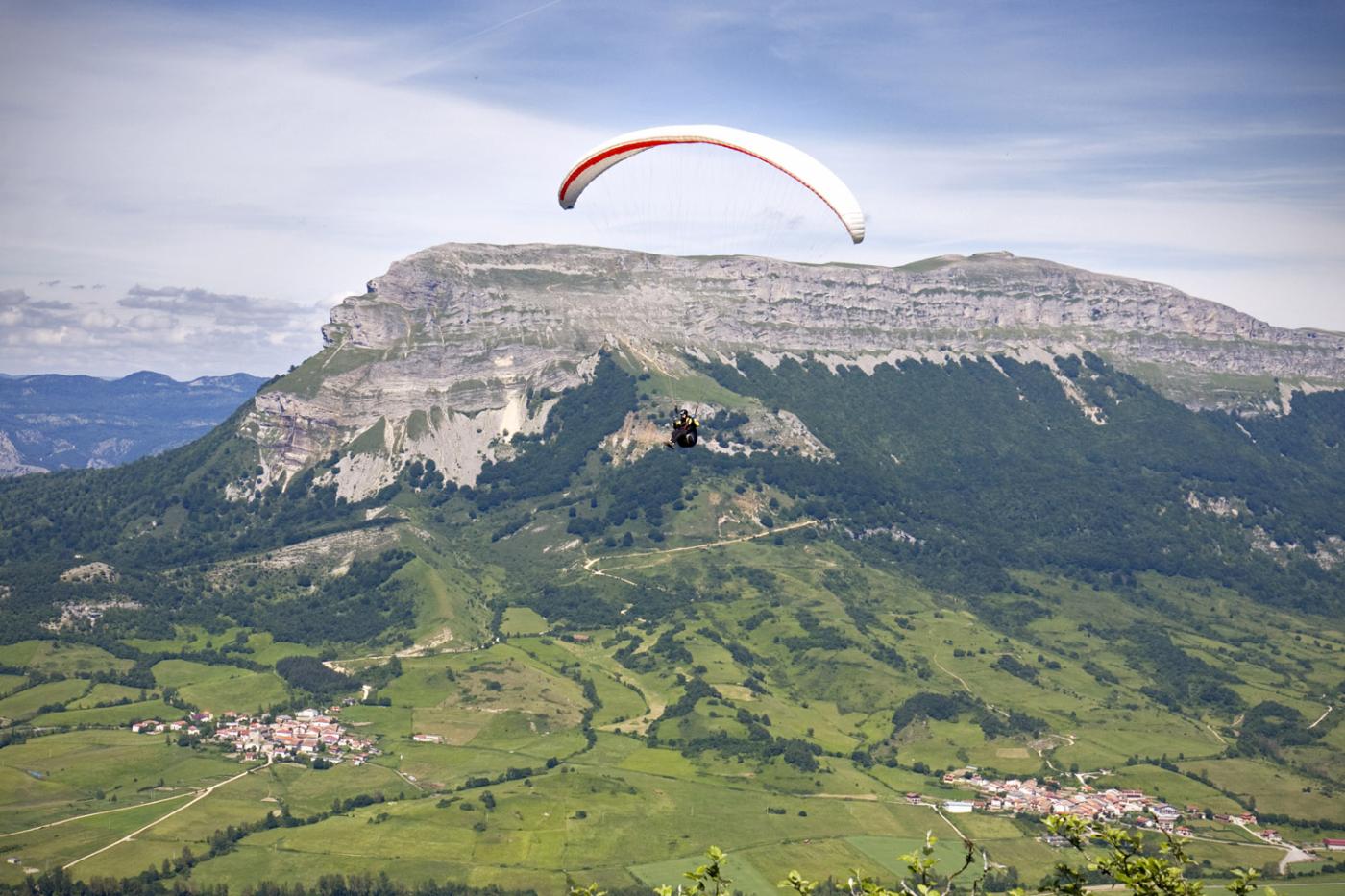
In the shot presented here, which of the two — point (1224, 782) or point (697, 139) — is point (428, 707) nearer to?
point (1224, 782)

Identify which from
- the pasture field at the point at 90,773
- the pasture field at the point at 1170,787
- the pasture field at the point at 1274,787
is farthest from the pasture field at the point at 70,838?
the pasture field at the point at 1274,787

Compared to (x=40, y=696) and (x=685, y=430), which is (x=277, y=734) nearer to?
(x=40, y=696)

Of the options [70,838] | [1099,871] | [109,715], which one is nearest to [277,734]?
[109,715]

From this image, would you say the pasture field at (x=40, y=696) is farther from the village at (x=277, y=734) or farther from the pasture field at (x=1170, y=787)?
the pasture field at (x=1170, y=787)

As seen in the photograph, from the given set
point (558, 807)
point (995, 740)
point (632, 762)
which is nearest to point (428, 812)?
point (558, 807)

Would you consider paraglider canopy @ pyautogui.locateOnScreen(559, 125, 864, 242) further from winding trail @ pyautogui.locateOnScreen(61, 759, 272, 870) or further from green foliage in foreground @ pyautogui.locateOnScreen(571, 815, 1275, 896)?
winding trail @ pyautogui.locateOnScreen(61, 759, 272, 870)

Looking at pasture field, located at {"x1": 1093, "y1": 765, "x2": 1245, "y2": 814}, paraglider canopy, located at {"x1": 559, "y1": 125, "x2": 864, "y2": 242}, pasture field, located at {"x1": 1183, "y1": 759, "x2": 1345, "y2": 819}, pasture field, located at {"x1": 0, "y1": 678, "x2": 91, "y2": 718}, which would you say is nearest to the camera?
paraglider canopy, located at {"x1": 559, "y1": 125, "x2": 864, "y2": 242}

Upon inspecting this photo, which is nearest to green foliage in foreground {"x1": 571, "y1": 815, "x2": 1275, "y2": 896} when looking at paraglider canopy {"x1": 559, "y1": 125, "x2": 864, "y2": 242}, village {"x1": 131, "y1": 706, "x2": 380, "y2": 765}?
paraglider canopy {"x1": 559, "y1": 125, "x2": 864, "y2": 242}
